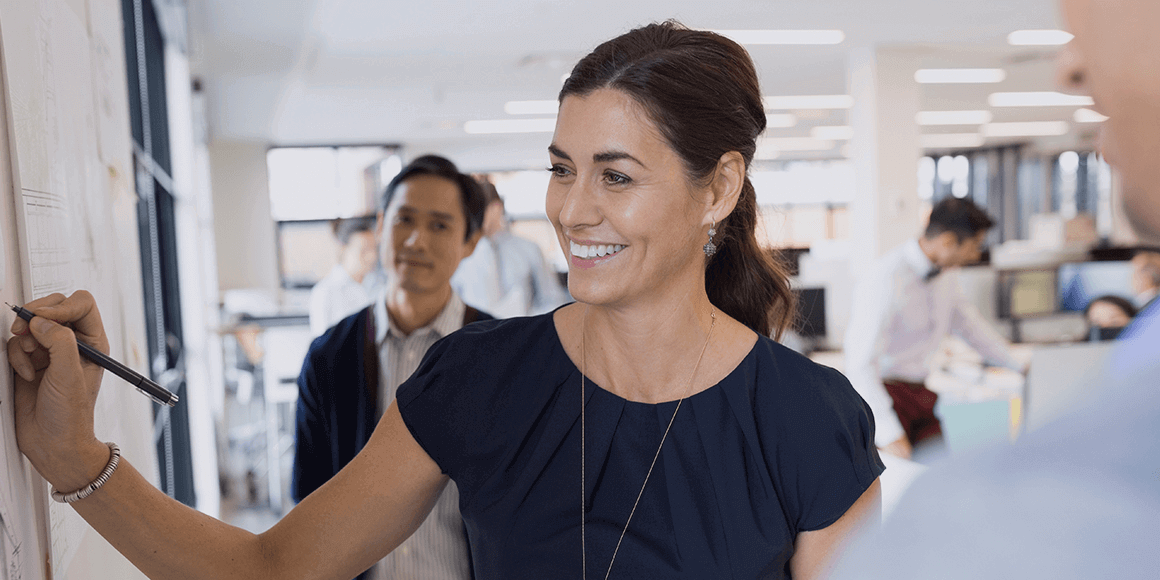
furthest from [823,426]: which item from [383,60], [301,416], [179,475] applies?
[383,60]

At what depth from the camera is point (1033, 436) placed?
27cm

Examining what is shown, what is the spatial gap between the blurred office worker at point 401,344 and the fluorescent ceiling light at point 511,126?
8.72 metres

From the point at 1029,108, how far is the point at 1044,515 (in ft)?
41.9

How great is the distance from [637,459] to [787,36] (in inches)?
239

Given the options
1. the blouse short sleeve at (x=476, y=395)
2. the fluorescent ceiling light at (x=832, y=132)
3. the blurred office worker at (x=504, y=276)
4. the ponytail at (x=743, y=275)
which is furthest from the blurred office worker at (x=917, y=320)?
the fluorescent ceiling light at (x=832, y=132)

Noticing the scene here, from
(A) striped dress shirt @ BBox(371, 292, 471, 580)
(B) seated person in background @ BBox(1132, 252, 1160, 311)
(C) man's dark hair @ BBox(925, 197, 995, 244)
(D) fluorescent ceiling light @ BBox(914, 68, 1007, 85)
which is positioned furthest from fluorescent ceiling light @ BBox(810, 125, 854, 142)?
(A) striped dress shirt @ BBox(371, 292, 471, 580)

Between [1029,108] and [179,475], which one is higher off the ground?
[1029,108]

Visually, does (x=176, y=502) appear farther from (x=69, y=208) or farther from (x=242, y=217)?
(x=242, y=217)

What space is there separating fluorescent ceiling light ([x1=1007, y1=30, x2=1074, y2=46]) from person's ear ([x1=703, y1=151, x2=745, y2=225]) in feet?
22.0

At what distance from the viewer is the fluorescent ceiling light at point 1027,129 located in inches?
503

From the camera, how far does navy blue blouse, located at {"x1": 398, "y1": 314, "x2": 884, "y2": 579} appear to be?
3.81ft

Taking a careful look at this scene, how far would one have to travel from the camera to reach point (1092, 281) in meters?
7.93

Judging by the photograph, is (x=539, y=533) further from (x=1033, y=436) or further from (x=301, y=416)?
(x=1033, y=436)

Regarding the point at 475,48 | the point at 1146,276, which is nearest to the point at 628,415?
the point at 1146,276
